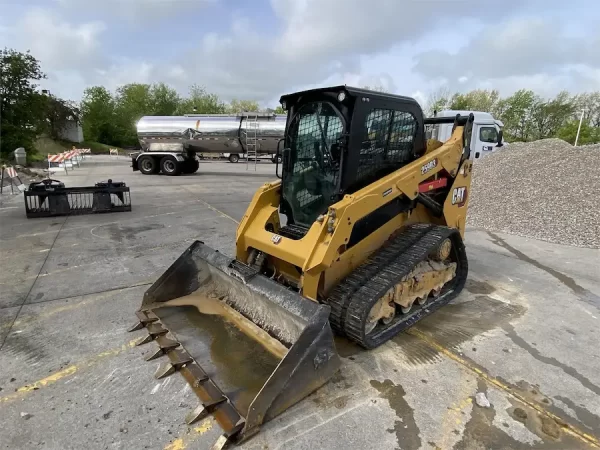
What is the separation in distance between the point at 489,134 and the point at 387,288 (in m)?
15.4

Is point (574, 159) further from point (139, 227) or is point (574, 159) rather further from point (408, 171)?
point (139, 227)

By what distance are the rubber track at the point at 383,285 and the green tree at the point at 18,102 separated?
25.1m

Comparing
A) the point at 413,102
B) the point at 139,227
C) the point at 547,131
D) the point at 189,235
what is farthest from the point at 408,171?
the point at 547,131

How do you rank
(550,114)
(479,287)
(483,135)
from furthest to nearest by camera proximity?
(550,114)
(483,135)
(479,287)

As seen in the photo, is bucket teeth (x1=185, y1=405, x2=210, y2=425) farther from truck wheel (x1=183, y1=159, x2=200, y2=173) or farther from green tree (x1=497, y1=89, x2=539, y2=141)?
green tree (x1=497, y1=89, x2=539, y2=141)

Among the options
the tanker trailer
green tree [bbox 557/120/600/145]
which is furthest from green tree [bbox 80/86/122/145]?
green tree [bbox 557/120/600/145]

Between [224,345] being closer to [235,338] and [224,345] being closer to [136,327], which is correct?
[235,338]

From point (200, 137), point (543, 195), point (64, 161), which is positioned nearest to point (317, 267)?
point (543, 195)

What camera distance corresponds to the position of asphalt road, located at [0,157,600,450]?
2.37 m

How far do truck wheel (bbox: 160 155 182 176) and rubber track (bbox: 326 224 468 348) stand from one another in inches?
613

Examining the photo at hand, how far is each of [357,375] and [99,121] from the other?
6031 centimetres

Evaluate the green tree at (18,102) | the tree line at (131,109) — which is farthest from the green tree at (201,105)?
the green tree at (18,102)

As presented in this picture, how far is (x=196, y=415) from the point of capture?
244 centimetres

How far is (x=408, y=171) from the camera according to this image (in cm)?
380
